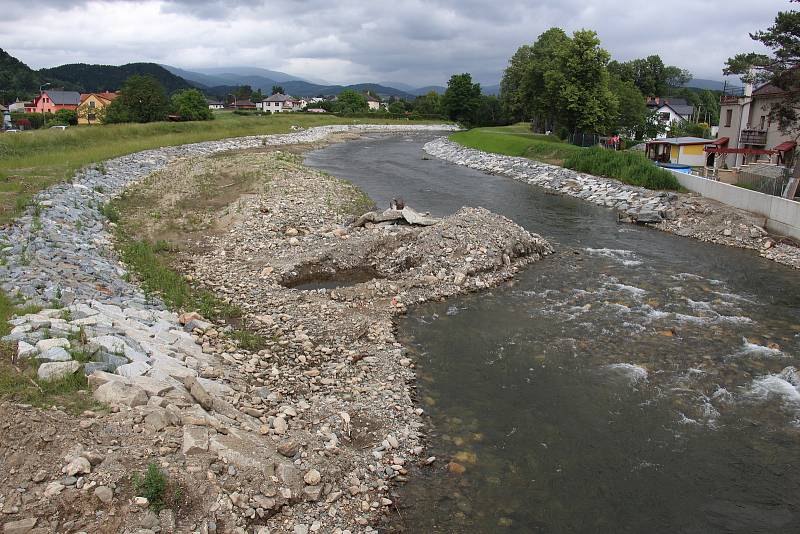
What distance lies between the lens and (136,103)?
240 ft

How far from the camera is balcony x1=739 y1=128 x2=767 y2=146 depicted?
42.9 metres

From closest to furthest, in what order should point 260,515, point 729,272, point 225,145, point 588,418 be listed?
point 260,515 → point 588,418 → point 729,272 → point 225,145

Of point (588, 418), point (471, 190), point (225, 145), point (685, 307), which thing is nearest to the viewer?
point (588, 418)

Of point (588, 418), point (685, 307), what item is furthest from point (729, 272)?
point (588, 418)

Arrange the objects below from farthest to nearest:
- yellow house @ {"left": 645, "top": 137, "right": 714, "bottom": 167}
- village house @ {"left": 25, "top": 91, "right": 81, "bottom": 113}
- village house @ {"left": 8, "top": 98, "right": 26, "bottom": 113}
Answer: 1. village house @ {"left": 8, "top": 98, "right": 26, "bottom": 113}
2. village house @ {"left": 25, "top": 91, "right": 81, "bottom": 113}
3. yellow house @ {"left": 645, "top": 137, "right": 714, "bottom": 167}

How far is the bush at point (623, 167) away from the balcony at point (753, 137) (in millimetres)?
9573

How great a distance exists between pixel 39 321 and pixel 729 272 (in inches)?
899

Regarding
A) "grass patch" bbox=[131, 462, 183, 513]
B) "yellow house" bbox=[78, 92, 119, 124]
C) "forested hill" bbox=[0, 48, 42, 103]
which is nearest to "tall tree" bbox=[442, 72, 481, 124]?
"yellow house" bbox=[78, 92, 119, 124]

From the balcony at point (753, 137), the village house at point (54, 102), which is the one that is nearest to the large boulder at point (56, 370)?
the balcony at point (753, 137)

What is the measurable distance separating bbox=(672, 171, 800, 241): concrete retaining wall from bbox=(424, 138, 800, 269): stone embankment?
0.45 metres

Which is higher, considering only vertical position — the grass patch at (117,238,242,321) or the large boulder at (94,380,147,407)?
the large boulder at (94,380,147,407)

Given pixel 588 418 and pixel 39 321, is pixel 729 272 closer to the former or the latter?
pixel 588 418

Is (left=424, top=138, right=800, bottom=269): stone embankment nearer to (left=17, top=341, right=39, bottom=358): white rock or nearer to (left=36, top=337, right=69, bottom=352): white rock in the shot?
(left=36, top=337, right=69, bottom=352): white rock

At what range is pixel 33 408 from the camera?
7.93 meters
